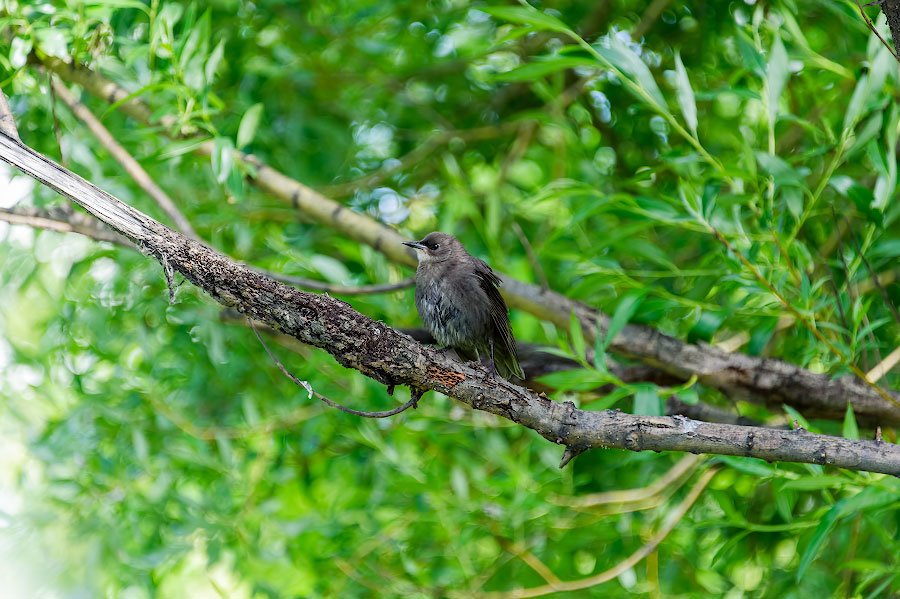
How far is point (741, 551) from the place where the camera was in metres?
3.94

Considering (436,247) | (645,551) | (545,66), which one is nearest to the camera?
(545,66)

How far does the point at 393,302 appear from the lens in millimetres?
3877

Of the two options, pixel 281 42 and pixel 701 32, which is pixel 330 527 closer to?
pixel 281 42

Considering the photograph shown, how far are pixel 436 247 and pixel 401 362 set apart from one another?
1647mm

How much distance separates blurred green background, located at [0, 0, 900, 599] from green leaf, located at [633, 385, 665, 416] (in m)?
0.02

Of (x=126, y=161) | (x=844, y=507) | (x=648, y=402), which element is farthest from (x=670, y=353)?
(x=126, y=161)

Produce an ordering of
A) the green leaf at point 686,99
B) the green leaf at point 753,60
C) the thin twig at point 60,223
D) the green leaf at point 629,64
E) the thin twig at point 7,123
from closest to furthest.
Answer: the thin twig at point 7,123 → the green leaf at point 629,64 → the green leaf at point 686,99 → the green leaf at point 753,60 → the thin twig at point 60,223

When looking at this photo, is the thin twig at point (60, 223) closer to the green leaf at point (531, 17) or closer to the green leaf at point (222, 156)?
the green leaf at point (222, 156)

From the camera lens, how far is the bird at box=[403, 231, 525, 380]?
329 centimetres

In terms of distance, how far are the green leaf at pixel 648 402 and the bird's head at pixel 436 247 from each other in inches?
47.6

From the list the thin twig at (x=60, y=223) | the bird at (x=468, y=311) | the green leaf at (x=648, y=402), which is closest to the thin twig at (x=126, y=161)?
the thin twig at (x=60, y=223)

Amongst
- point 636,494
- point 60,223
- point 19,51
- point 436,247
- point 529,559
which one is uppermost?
point 19,51

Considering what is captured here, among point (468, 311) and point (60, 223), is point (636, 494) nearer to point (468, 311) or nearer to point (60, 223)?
point (468, 311)

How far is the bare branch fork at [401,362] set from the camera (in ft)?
6.72
